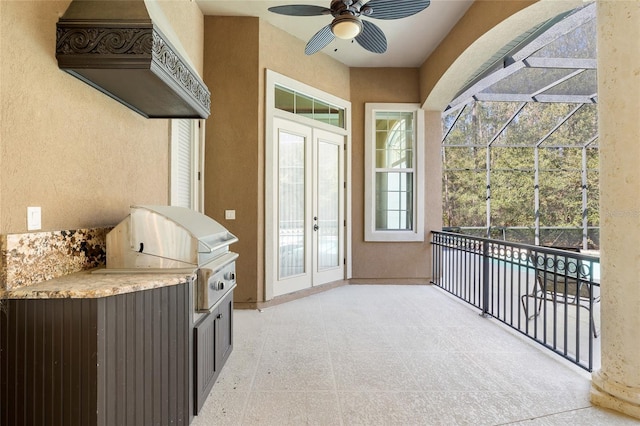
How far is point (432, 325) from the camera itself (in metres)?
3.44

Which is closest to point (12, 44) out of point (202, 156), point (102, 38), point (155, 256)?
point (102, 38)

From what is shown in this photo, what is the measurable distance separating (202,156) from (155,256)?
2325 millimetres

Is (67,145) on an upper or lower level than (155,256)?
upper

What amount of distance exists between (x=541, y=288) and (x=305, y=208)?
2.97 meters

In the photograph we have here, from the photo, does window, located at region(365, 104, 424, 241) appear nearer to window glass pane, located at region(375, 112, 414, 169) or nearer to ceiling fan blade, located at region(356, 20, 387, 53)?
window glass pane, located at region(375, 112, 414, 169)

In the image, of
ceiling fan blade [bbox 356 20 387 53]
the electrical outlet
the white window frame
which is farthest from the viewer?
the white window frame

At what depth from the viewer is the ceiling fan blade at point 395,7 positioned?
254 centimetres

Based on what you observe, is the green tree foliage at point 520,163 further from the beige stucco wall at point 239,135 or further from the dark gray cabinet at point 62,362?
the dark gray cabinet at point 62,362

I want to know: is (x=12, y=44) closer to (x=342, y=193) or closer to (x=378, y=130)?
(x=342, y=193)

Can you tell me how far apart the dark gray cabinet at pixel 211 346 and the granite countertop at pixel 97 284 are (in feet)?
1.13

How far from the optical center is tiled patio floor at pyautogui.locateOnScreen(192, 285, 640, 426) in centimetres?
193

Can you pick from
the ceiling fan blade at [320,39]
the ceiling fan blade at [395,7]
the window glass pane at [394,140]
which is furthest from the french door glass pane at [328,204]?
the ceiling fan blade at [395,7]

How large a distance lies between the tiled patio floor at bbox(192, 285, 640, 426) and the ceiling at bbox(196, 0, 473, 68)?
368cm

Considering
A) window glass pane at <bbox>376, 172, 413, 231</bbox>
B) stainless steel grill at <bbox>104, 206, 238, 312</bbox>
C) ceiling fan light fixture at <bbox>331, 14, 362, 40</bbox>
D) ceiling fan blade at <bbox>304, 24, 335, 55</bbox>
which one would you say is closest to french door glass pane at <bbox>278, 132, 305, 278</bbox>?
ceiling fan blade at <bbox>304, 24, 335, 55</bbox>
